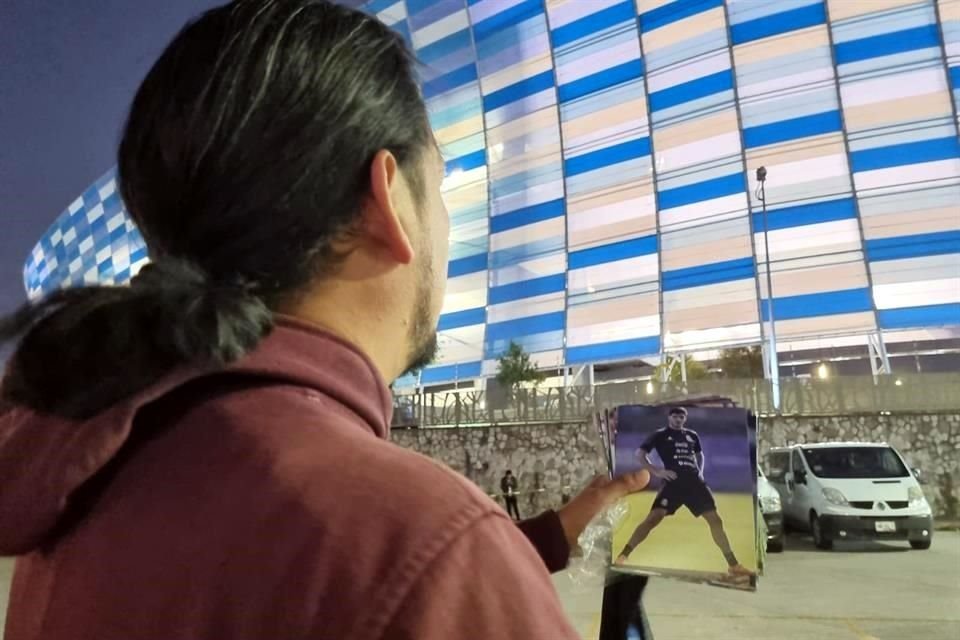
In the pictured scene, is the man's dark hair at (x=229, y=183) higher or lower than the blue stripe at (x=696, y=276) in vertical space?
lower

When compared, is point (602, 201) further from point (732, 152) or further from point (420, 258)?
point (420, 258)

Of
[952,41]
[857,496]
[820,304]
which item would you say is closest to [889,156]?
[952,41]

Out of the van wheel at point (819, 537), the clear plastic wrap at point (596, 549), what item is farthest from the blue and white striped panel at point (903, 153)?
the clear plastic wrap at point (596, 549)

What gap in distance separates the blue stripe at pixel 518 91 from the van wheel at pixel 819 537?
541 inches

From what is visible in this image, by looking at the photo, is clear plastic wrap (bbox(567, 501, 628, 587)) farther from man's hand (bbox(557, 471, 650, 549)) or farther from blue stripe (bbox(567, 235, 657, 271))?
blue stripe (bbox(567, 235, 657, 271))

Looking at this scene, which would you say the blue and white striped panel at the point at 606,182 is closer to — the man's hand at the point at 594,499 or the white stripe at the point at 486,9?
the white stripe at the point at 486,9

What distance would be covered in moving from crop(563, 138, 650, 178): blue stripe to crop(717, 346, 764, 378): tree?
22.0ft

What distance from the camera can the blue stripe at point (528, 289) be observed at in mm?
19000

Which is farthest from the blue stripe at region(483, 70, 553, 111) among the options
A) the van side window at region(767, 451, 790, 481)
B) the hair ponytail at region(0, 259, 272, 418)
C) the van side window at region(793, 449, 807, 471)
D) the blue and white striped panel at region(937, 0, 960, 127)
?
the hair ponytail at region(0, 259, 272, 418)

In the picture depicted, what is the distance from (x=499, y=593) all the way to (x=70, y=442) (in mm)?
308

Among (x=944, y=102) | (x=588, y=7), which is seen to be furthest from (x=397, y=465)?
(x=588, y=7)

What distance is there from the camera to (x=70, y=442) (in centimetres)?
51

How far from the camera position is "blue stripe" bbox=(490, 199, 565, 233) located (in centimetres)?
1941

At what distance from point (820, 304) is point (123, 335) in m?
16.8
